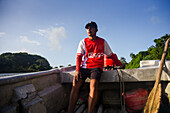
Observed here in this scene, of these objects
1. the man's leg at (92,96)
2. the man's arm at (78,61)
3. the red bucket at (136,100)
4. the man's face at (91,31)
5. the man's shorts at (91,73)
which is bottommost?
the red bucket at (136,100)

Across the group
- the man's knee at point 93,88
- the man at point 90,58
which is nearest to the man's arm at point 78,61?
the man at point 90,58

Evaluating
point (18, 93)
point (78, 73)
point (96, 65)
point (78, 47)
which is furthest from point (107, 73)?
point (18, 93)

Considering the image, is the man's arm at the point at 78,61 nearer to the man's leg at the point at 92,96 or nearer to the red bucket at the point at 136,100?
the man's leg at the point at 92,96

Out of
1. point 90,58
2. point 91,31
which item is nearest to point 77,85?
point 90,58

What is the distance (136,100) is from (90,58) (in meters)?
1.17

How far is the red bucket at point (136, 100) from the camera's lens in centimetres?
209

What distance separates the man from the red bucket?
68 centimetres

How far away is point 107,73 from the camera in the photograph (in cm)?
222

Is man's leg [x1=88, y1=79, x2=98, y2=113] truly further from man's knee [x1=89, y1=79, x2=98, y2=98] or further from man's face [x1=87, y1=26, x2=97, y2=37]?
man's face [x1=87, y1=26, x2=97, y2=37]

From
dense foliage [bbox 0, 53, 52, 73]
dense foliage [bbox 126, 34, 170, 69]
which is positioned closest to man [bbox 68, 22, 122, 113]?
dense foliage [bbox 126, 34, 170, 69]

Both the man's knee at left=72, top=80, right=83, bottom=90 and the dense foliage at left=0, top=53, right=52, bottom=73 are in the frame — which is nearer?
the man's knee at left=72, top=80, right=83, bottom=90

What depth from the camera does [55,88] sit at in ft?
7.47

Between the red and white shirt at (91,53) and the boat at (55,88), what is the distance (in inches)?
12.2

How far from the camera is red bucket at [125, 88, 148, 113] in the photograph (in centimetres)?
209
